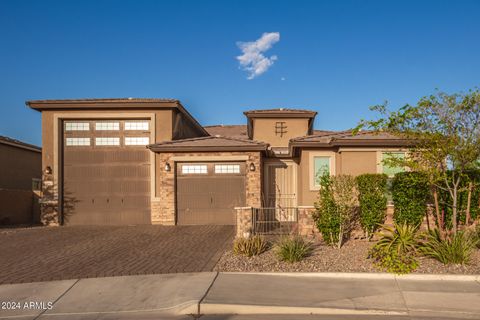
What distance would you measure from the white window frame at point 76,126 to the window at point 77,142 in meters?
0.44

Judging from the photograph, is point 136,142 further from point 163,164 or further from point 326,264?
point 326,264

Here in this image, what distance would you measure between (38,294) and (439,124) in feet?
29.4

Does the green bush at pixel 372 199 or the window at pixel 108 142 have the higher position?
the window at pixel 108 142

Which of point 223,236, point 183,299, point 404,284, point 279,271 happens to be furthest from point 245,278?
point 223,236

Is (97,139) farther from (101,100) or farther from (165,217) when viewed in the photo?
(165,217)

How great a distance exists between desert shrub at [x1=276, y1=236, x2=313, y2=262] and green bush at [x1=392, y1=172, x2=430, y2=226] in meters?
3.22

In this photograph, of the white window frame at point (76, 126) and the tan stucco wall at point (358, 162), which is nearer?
the tan stucco wall at point (358, 162)

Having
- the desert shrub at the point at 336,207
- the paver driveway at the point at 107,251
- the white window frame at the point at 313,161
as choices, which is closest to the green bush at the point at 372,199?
the desert shrub at the point at 336,207

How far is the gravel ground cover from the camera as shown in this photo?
8.07 m

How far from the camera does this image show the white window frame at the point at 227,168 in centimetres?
1606

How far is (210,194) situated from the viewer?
16016 millimetres

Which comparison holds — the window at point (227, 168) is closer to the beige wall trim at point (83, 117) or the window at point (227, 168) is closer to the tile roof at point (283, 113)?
the beige wall trim at point (83, 117)

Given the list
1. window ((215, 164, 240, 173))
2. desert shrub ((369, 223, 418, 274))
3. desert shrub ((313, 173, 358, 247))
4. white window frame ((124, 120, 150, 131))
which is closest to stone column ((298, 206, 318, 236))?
desert shrub ((313, 173, 358, 247))

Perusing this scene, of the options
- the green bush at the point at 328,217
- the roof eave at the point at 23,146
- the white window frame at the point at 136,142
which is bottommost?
the green bush at the point at 328,217
